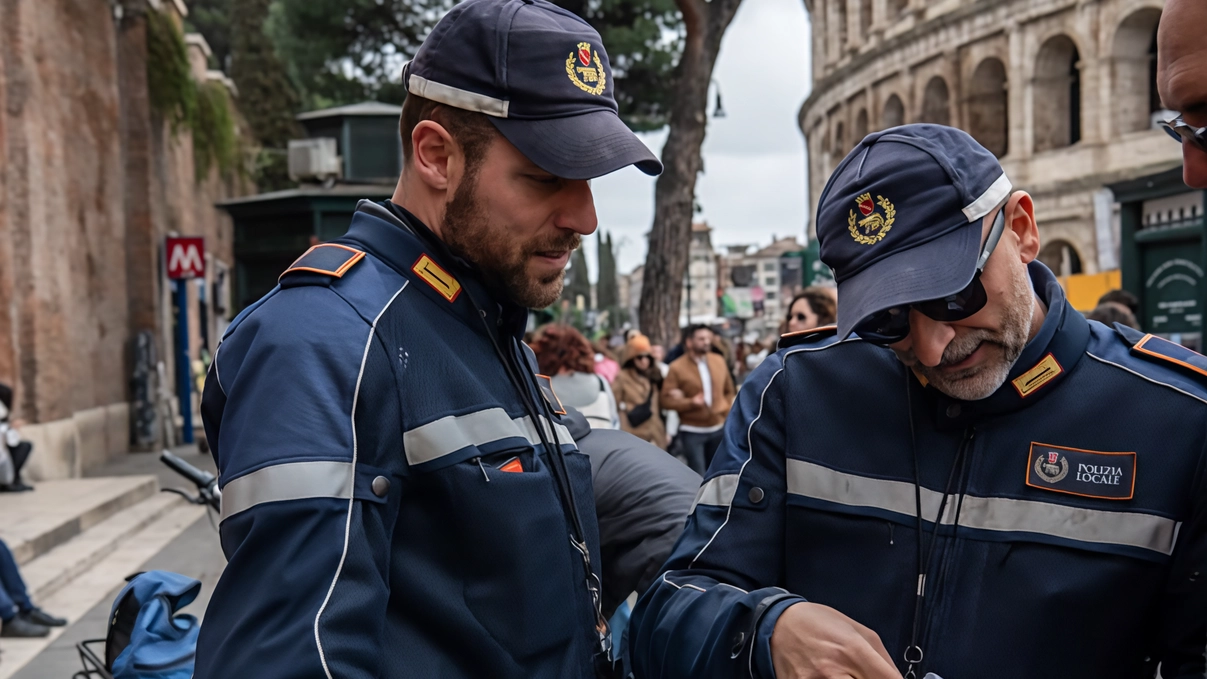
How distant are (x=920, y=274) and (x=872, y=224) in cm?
13

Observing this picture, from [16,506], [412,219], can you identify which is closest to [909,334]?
[412,219]

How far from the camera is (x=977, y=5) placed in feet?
112

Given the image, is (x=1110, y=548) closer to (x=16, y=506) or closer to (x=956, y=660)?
(x=956, y=660)

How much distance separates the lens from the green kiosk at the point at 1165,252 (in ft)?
32.1

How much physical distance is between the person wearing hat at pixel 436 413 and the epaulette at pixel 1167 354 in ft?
3.04

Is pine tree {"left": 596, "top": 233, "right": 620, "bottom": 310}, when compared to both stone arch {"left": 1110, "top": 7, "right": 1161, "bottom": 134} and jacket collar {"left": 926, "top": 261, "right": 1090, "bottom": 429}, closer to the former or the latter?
stone arch {"left": 1110, "top": 7, "right": 1161, "bottom": 134}

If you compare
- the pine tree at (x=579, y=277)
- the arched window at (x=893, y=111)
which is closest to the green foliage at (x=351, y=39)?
the arched window at (x=893, y=111)

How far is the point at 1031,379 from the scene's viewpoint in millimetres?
2062

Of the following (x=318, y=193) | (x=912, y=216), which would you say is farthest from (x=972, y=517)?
(x=318, y=193)

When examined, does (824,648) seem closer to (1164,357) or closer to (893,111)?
(1164,357)

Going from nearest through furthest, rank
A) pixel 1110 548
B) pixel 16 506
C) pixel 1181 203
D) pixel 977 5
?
pixel 1110 548 < pixel 1181 203 < pixel 16 506 < pixel 977 5

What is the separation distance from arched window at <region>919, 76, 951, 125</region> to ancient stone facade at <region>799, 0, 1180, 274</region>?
41 mm

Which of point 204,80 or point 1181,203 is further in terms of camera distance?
point 204,80

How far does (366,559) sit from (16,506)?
10.4m
